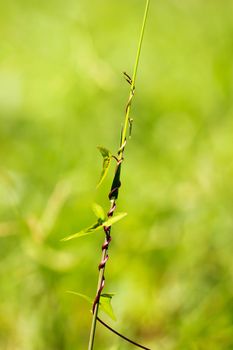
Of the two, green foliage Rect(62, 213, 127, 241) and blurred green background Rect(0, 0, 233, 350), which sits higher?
blurred green background Rect(0, 0, 233, 350)

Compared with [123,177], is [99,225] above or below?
below

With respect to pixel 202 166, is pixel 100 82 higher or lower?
higher

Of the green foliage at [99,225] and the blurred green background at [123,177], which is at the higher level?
the blurred green background at [123,177]

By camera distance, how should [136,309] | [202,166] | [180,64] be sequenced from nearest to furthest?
1. [136,309]
2. [202,166]
3. [180,64]

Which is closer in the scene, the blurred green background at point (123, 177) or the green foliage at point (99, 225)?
the green foliage at point (99, 225)

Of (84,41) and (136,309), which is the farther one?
(84,41)

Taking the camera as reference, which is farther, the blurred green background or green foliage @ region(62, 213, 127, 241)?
the blurred green background

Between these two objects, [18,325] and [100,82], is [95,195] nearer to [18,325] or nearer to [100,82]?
[100,82]

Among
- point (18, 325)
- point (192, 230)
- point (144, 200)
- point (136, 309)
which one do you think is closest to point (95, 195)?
point (144, 200)
